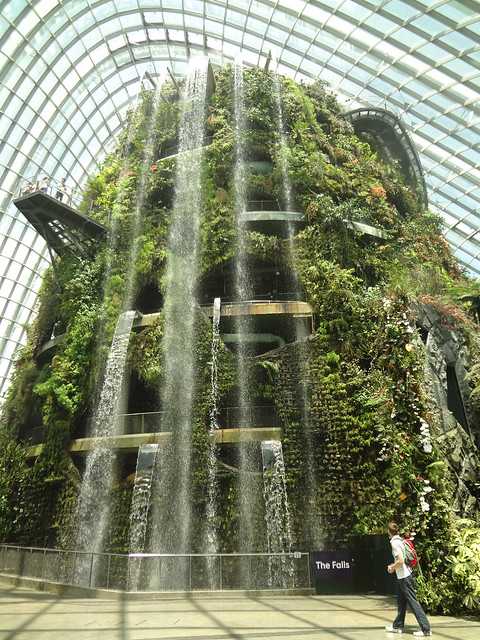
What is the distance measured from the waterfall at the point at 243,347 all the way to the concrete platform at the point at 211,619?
1922 millimetres

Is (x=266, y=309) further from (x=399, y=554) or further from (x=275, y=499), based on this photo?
(x=399, y=554)

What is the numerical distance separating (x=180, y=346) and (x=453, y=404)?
10502 mm

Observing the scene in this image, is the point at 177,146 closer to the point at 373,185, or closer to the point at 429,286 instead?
the point at 373,185

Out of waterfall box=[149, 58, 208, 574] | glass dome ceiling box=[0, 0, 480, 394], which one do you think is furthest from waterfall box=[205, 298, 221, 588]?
glass dome ceiling box=[0, 0, 480, 394]

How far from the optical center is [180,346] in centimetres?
1844

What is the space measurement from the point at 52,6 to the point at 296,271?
74.2 feet

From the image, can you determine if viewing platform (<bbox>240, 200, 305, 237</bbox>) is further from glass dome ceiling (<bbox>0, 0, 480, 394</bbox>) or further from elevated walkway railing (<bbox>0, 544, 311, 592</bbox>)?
elevated walkway railing (<bbox>0, 544, 311, 592</bbox>)

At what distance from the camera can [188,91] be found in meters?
31.0

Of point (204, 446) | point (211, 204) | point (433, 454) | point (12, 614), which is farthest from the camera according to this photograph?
point (211, 204)

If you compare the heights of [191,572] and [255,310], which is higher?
[255,310]

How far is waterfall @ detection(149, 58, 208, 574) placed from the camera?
1491 cm

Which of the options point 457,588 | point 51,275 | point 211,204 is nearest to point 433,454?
point 457,588

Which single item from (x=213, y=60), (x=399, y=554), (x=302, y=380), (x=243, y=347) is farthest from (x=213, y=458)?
(x=213, y=60)

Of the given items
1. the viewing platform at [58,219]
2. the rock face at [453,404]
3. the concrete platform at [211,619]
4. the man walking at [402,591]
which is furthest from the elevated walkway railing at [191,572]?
the viewing platform at [58,219]
